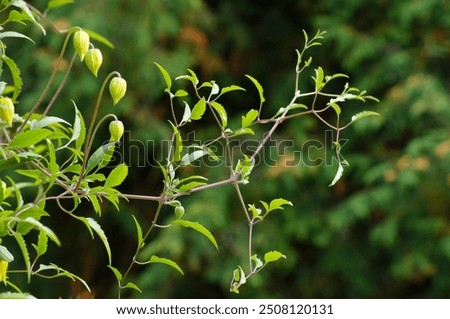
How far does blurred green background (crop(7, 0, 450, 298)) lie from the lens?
9.50ft

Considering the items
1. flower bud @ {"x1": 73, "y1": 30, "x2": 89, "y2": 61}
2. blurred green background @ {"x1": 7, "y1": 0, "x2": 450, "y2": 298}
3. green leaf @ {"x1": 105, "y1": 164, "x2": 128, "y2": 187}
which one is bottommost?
blurred green background @ {"x1": 7, "y1": 0, "x2": 450, "y2": 298}

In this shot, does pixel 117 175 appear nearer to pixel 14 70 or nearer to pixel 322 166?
pixel 14 70

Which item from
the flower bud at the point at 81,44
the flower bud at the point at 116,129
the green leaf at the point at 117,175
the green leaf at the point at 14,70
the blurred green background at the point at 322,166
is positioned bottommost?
the blurred green background at the point at 322,166

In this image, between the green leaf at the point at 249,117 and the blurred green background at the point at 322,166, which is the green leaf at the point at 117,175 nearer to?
the green leaf at the point at 249,117

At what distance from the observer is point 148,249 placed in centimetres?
313

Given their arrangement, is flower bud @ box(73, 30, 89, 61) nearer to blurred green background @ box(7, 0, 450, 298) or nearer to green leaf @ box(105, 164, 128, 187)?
green leaf @ box(105, 164, 128, 187)

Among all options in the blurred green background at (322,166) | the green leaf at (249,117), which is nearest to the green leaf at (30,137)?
the green leaf at (249,117)

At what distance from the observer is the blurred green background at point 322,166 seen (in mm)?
2896

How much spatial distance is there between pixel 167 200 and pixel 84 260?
9.83 feet

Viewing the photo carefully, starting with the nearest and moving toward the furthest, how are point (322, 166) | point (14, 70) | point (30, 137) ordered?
1. point (30, 137)
2. point (14, 70)
3. point (322, 166)

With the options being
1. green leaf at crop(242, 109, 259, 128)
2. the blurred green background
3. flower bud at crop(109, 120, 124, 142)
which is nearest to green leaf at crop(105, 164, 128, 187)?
flower bud at crop(109, 120, 124, 142)

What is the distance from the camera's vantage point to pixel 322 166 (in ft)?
10.3

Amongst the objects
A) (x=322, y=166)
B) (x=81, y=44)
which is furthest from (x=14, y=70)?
(x=322, y=166)
